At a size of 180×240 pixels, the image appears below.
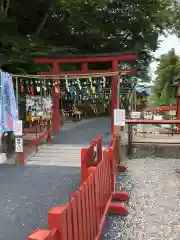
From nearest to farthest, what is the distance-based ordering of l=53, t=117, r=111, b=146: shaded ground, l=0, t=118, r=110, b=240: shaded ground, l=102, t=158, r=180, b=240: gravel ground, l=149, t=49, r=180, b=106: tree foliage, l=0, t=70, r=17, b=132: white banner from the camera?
l=0, t=118, r=110, b=240: shaded ground < l=102, t=158, r=180, b=240: gravel ground < l=0, t=70, r=17, b=132: white banner < l=53, t=117, r=111, b=146: shaded ground < l=149, t=49, r=180, b=106: tree foliage

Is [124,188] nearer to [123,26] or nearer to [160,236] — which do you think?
[160,236]

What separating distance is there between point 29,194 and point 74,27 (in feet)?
36.7

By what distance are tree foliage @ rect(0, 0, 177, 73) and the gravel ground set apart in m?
5.97

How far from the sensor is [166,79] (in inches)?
1136

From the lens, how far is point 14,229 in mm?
3908

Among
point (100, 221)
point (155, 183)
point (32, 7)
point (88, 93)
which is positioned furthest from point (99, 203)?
point (32, 7)

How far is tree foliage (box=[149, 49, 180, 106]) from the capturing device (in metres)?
27.3

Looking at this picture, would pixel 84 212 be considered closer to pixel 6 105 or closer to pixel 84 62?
pixel 6 105

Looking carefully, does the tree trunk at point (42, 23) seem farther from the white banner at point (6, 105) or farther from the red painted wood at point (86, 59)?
the white banner at point (6, 105)

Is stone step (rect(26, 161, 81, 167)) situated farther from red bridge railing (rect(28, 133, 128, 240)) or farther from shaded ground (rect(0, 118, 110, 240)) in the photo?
red bridge railing (rect(28, 133, 128, 240))

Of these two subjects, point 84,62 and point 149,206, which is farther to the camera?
point 84,62

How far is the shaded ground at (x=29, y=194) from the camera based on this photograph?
404 centimetres

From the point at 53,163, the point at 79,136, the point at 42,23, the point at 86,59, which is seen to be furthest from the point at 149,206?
the point at 42,23

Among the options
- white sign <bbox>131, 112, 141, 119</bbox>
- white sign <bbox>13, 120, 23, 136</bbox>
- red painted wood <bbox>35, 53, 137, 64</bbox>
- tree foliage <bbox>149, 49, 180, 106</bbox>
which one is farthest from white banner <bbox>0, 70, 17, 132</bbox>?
tree foliage <bbox>149, 49, 180, 106</bbox>
